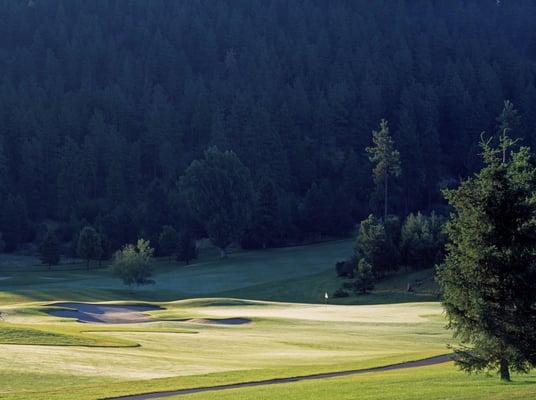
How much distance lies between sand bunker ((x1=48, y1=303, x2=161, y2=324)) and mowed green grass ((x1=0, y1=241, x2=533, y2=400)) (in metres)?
1.37

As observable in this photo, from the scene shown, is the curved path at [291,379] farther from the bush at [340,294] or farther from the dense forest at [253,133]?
the dense forest at [253,133]

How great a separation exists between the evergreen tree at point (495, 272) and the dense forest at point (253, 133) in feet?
Result: 310

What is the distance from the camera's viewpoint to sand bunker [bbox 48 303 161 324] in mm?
62312

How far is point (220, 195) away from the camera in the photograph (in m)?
127

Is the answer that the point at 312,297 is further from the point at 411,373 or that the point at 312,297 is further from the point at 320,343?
the point at 411,373

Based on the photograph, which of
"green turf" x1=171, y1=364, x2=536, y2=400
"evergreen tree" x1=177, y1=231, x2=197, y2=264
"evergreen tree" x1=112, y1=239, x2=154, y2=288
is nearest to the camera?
"green turf" x1=171, y1=364, x2=536, y2=400

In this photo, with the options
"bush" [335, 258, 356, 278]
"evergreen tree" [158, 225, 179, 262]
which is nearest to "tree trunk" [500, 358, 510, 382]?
"bush" [335, 258, 356, 278]

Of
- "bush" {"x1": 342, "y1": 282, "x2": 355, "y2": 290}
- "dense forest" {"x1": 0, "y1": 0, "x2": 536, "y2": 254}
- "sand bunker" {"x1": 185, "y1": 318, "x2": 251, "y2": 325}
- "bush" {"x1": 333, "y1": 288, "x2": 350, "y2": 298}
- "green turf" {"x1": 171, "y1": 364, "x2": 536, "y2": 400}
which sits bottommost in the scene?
"green turf" {"x1": 171, "y1": 364, "x2": 536, "y2": 400}

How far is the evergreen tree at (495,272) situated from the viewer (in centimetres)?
3038

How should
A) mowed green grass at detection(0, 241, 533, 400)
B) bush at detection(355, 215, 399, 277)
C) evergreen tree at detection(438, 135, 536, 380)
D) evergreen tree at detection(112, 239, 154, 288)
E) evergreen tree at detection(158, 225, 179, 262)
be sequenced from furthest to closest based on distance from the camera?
evergreen tree at detection(158, 225, 179, 262), evergreen tree at detection(112, 239, 154, 288), bush at detection(355, 215, 399, 277), mowed green grass at detection(0, 241, 533, 400), evergreen tree at detection(438, 135, 536, 380)

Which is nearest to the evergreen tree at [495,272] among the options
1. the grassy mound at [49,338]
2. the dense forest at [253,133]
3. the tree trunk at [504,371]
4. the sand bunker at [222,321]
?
the tree trunk at [504,371]

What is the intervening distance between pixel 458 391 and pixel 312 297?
2500 inches

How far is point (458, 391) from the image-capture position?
27.8 metres

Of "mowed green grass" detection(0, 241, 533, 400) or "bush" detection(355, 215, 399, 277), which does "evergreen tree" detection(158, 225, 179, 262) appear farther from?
"bush" detection(355, 215, 399, 277)
